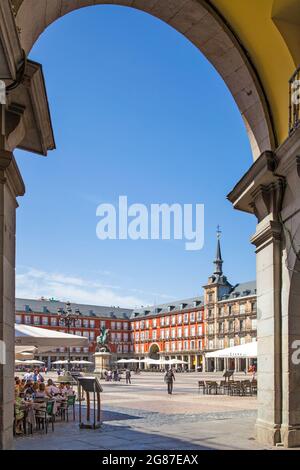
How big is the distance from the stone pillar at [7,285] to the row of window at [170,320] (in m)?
86.0

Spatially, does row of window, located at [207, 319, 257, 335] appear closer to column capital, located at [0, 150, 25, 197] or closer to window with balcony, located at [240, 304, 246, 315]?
window with balcony, located at [240, 304, 246, 315]

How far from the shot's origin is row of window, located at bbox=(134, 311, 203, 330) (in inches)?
3622

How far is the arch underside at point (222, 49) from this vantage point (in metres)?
8.42

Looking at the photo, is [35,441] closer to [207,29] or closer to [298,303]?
[298,303]

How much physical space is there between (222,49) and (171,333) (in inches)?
3536

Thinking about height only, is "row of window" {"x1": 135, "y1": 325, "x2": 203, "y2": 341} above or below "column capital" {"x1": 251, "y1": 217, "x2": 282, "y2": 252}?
below

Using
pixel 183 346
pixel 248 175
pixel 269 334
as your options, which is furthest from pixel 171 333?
pixel 269 334

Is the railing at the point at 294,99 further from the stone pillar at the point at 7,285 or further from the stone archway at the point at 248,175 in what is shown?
the stone pillar at the point at 7,285

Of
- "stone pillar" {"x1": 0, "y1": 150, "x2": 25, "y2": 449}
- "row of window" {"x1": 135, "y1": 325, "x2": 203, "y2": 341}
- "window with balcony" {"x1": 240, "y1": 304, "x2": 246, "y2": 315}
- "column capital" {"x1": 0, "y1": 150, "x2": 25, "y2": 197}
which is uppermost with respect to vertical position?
"column capital" {"x1": 0, "y1": 150, "x2": 25, "y2": 197}

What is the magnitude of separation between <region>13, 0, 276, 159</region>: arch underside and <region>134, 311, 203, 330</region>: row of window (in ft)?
272

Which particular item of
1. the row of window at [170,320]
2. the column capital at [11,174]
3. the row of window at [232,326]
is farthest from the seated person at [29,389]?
the row of window at [170,320]

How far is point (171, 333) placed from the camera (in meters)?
96.8

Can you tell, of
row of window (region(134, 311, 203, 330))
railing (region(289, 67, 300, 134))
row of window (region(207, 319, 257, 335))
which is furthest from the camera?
row of window (region(134, 311, 203, 330))

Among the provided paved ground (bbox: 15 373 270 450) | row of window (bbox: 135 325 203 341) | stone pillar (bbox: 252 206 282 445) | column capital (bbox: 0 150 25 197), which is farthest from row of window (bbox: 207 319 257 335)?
column capital (bbox: 0 150 25 197)
